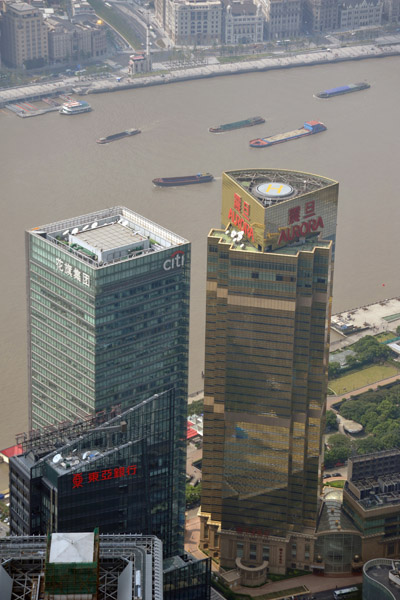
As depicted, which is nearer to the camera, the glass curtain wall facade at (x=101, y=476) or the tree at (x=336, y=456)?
the glass curtain wall facade at (x=101, y=476)

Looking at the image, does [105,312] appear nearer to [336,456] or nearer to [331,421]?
[336,456]

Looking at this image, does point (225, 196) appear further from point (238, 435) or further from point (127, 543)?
point (127, 543)

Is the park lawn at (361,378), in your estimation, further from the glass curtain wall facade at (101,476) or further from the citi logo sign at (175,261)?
the glass curtain wall facade at (101,476)

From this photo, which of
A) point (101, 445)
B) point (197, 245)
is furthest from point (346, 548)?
point (197, 245)

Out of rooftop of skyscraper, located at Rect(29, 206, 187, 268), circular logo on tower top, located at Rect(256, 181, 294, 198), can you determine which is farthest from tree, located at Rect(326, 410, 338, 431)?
rooftop of skyscraper, located at Rect(29, 206, 187, 268)

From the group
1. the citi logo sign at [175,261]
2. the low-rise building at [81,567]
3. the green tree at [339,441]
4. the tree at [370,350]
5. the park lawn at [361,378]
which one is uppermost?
the low-rise building at [81,567]

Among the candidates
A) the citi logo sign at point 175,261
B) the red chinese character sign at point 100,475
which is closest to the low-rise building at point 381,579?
the citi logo sign at point 175,261
